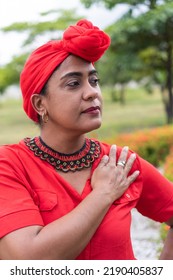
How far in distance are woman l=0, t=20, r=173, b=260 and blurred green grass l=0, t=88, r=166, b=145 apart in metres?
21.8

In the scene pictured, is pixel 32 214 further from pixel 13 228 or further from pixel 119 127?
pixel 119 127

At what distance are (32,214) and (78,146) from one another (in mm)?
389

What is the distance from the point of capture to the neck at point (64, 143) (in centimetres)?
198

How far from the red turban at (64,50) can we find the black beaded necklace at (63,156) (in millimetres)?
205

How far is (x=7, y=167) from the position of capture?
182cm

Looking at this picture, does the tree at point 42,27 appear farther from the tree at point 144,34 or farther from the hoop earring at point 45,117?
the hoop earring at point 45,117

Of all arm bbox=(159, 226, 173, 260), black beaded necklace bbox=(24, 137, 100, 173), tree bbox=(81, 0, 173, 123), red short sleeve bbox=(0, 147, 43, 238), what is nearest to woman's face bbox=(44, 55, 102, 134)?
black beaded necklace bbox=(24, 137, 100, 173)

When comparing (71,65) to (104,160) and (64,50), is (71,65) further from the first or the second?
(104,160)

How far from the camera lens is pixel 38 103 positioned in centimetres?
199

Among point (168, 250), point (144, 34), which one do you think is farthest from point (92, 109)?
point (144, 34)

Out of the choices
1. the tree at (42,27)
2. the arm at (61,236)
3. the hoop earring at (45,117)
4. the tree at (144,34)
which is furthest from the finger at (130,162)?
the tree at (42,27)

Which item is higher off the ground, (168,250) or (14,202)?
(14,202)

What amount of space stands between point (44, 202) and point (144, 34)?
642 inches
